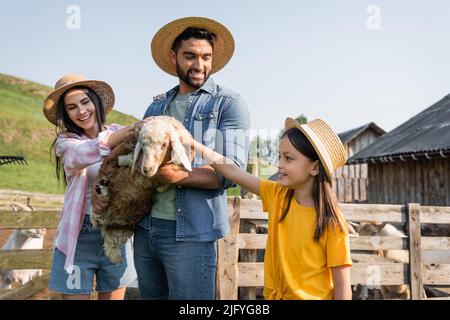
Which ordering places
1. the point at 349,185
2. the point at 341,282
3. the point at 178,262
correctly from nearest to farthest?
the point at 341,282
the point at 178,262
the point at 349,185

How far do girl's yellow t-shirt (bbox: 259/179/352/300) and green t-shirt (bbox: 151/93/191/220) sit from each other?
0.68 metres

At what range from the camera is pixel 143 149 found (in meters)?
3.03

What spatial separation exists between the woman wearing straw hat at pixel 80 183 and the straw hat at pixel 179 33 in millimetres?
507

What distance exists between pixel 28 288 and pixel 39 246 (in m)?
2.10

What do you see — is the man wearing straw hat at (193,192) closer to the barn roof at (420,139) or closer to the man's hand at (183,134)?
the man's hand at (183,134)

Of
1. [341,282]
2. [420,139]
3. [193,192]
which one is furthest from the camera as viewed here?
[420,139]

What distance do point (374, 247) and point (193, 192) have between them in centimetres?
446

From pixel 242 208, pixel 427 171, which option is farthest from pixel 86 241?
pixel 427 171

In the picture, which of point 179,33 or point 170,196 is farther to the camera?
point 179,33

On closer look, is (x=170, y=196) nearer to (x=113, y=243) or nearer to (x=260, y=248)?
(x=113, y=243)

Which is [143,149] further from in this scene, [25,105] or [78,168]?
[25,105]

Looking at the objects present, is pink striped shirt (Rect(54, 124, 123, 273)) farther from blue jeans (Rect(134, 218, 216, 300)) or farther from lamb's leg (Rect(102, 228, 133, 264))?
blue jeans (Rect(134, 218, 216, 300))

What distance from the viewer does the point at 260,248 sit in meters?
5.82

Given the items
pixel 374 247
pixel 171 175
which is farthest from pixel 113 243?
pixel 374 247
